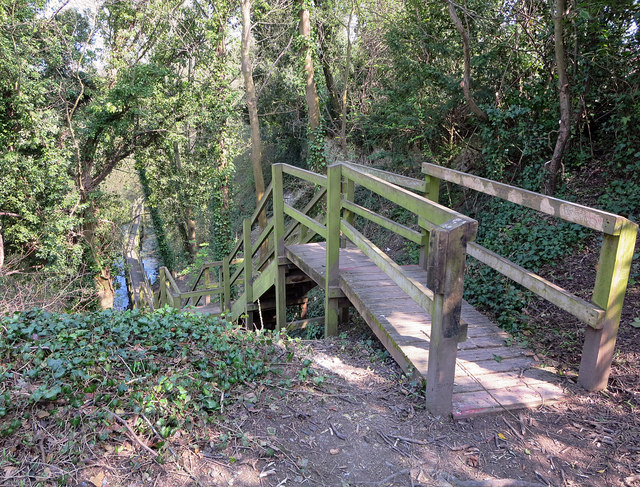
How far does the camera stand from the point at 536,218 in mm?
6105

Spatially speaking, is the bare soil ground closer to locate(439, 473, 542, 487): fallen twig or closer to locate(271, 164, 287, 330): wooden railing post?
locate(439, 473, 542, 487): fallen twig

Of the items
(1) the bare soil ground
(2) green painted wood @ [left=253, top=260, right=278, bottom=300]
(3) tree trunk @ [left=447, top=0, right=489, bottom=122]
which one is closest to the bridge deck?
(1) the bare soil ground

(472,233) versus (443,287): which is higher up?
(472,233)

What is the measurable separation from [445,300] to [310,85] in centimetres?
1230

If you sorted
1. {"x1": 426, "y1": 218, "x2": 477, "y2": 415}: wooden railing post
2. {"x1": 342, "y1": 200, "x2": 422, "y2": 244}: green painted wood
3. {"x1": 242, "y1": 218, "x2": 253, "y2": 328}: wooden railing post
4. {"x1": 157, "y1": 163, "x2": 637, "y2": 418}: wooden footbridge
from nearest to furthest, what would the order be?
{"x1": 426, "y1": 218, "x2": 477, "y2": 415}: wooden railing post → {"x1": 157, "y1": 163, "x2": 637, "y2": 418}: wooden footbridge → {"x1": 342, "y1": 200, "x2": 422, "y2": 244}: green painted wood → {"x1": 242, "y1": 218, "x2": 253, "y2": 328}: wooden railing post

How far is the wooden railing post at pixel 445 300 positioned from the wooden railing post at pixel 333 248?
74.2 inches

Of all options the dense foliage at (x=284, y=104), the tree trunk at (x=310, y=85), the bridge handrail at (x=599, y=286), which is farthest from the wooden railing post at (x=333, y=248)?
the tree trunk at (x=310, y=85)

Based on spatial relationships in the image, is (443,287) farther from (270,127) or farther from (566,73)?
(270,127)

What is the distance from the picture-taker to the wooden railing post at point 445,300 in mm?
2299

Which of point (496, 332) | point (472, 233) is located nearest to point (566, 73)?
point (496, 332)

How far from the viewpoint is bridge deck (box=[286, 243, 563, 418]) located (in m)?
2.79

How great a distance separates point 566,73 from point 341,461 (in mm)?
6071

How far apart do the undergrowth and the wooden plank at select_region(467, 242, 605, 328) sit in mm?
1679

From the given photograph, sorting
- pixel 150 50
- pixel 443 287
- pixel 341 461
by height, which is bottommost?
pixel 341 461
